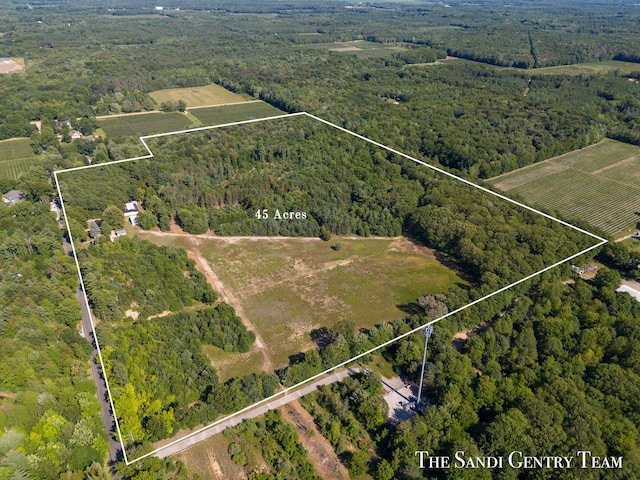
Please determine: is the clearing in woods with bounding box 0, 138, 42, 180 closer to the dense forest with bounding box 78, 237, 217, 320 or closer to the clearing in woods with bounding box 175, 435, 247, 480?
the dense forest with bounding box 78, 237, 217, 320

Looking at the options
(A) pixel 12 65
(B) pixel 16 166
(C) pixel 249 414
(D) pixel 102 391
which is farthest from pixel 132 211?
(A) pixel 12 65

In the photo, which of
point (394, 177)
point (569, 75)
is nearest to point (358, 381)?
point (394, 177)

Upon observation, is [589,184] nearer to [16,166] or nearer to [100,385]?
[100,385]

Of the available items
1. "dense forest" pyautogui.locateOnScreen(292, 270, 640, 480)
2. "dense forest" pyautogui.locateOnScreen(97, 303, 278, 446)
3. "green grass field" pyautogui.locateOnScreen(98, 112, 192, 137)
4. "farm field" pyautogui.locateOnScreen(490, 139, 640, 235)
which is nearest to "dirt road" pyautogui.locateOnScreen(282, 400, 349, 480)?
"dense forest" pyautogui.locateOnScreen(292, 270, 640, 480)

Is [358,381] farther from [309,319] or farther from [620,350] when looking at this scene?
[620,350]

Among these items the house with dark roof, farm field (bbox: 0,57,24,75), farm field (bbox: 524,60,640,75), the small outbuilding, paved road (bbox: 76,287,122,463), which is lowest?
paved road (bbox: 76,287,122,463)

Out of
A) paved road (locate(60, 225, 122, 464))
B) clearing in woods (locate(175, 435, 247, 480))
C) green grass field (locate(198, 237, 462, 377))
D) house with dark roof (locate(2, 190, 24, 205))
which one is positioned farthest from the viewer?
house with dark roof (locate(2, 190, 24, 205))

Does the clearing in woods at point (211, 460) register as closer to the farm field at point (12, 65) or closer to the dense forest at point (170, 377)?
the dense forest at point (170, 377)

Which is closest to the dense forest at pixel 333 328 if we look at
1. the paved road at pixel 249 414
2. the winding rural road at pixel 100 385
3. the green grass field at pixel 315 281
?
the winding rural road at pixel 100 385
